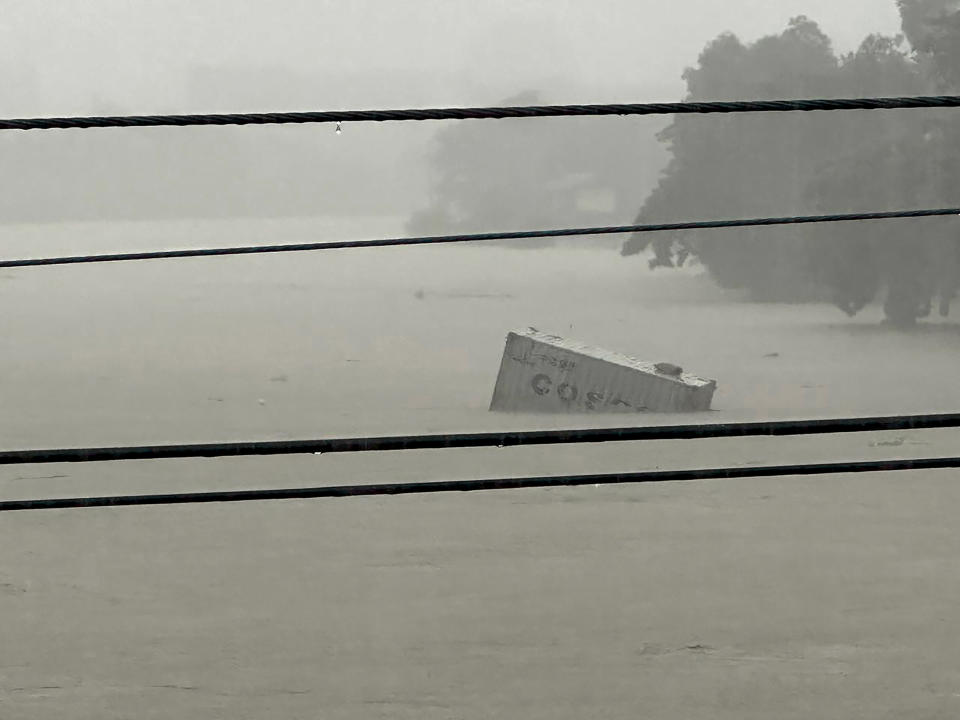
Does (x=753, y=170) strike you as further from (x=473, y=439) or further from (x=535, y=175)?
(x=473, y=439)

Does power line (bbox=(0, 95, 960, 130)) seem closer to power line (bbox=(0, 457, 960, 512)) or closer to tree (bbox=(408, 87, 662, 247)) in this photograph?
power line (bbox=(0, 457, 960, 512))

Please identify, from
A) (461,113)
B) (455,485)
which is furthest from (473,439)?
(461,113)

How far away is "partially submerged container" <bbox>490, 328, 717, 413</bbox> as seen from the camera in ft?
52.4

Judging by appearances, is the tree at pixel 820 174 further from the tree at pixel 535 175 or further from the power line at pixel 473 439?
the power line at pixel 473 439

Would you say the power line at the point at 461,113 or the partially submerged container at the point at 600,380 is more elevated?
the power line at the point at 461,113

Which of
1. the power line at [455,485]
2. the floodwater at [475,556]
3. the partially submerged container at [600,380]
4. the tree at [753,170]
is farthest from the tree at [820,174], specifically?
the power line at [455,485]

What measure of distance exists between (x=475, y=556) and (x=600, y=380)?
3.22 metres

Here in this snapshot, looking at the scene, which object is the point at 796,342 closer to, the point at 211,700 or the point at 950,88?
the point at 950,88

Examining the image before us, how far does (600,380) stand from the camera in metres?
16.3

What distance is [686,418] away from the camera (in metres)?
18.1

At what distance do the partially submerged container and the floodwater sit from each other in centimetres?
70

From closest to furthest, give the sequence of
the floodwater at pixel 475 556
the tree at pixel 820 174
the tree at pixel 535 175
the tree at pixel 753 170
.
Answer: the floodwater at pixel 475 556
the tree at pixel 820 174
the tree at pixel 753 170
the tree at pixel 535 175

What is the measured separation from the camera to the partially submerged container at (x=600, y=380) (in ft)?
52.4

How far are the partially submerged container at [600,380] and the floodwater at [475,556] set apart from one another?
70 centimetres
